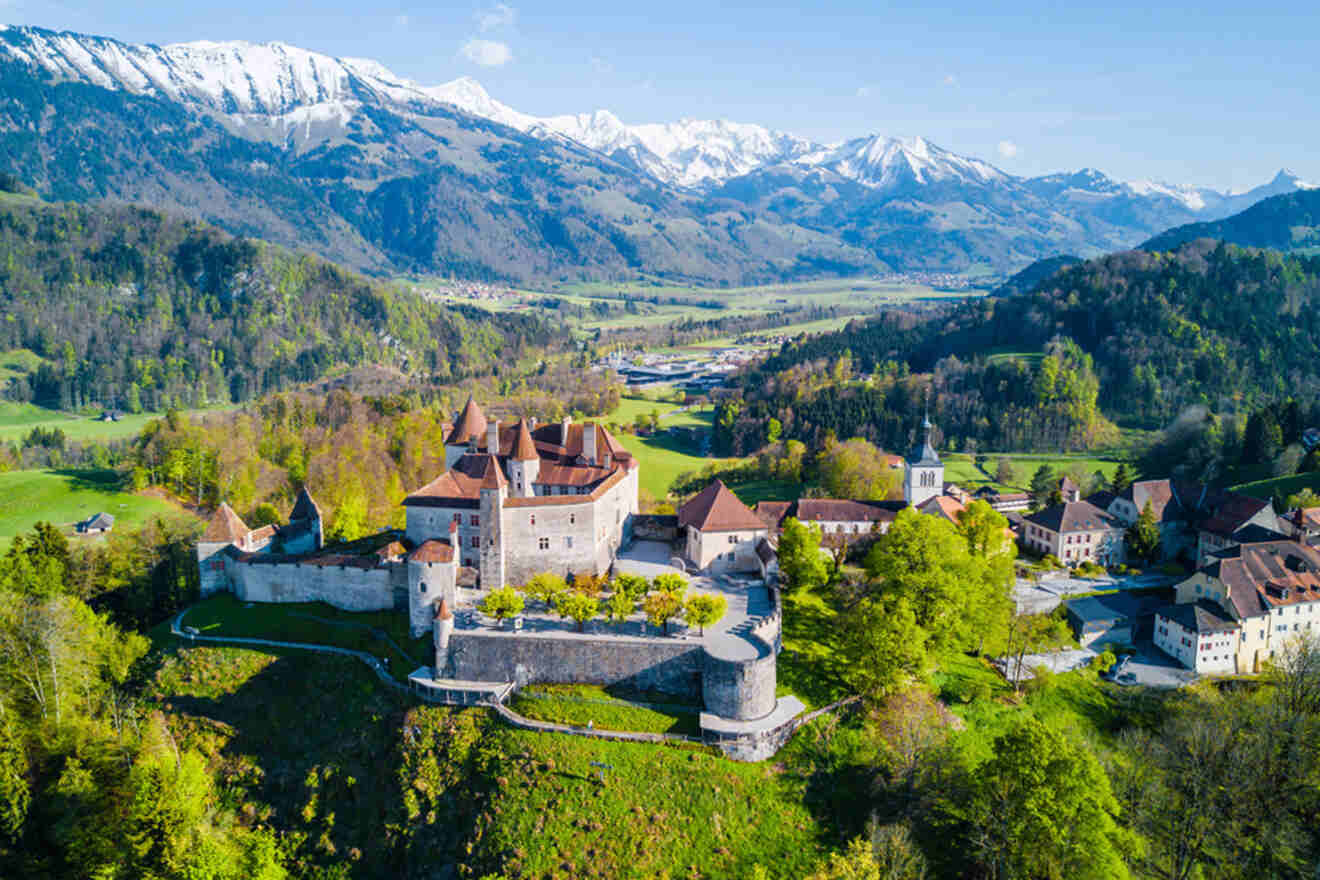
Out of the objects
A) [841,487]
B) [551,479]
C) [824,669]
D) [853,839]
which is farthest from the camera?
[841,487]

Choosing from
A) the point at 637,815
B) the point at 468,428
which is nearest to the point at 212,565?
the point at 468,428

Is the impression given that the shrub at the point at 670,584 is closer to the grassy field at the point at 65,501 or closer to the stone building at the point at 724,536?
the stone building at the point at 724,536

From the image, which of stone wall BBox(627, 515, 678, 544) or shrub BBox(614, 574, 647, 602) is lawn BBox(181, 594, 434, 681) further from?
stone wall BBox(627, 515, 678, 544)

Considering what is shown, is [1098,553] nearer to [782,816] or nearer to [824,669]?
[824,669]

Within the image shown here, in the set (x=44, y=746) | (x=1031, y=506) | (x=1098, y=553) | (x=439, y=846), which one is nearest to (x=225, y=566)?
(x=44, y=746)

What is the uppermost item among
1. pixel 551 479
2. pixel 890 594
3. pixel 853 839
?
pixel 551 479

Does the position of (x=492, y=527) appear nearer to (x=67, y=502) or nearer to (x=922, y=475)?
(x=922, y=475)
